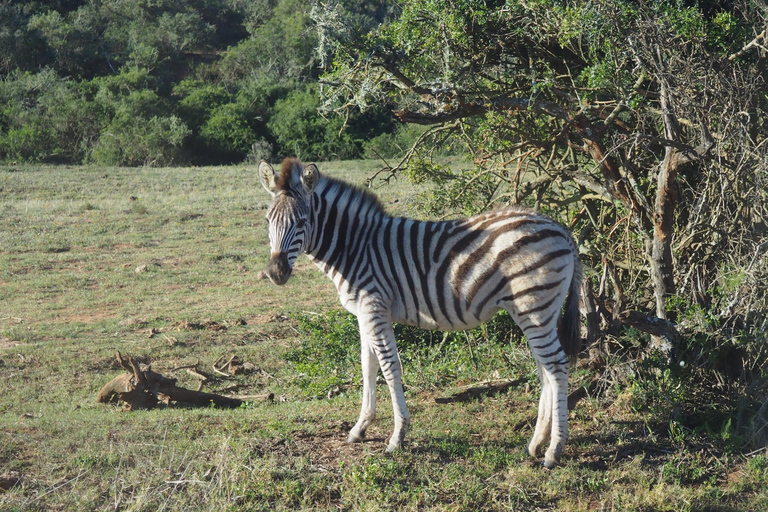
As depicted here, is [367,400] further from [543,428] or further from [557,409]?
[557,409]

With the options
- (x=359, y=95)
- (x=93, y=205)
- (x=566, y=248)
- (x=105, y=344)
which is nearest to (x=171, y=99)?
(x=93, y=205)

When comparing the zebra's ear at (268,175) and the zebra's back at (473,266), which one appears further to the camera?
the zebra's ear at (268,175)

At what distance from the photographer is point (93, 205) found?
21.7m

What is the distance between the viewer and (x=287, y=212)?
6.03m

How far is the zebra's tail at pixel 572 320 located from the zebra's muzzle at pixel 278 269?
7.77 feet

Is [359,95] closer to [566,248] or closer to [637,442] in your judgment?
[566,248]

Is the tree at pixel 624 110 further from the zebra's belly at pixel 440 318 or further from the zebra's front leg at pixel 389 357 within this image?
the zebra's front leg at pixel 389 357

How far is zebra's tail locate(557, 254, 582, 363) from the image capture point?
6.17 meters

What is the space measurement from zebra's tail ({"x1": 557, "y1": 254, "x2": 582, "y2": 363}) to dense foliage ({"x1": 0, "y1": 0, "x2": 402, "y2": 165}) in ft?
→ 58.9

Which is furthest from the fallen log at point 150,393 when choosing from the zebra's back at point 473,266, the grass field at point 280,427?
the zebra's back at point 473,266

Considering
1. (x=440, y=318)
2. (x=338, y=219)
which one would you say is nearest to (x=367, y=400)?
(x=440, y=318)

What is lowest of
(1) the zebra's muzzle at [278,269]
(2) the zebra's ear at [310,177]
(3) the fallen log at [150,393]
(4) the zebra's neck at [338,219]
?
(3) the fallen log at [150,393]

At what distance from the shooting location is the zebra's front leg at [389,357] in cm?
609

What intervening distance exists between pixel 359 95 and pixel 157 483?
167 inches
